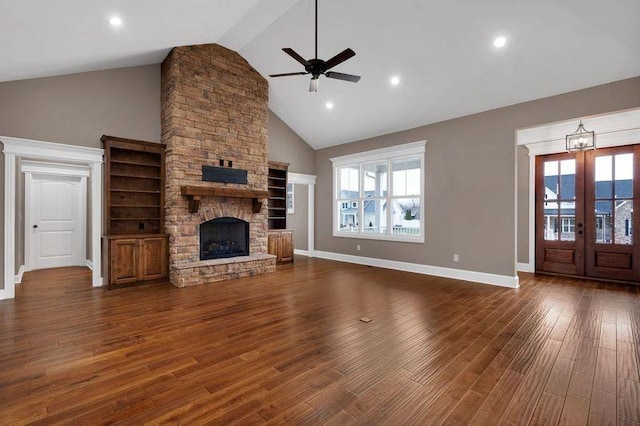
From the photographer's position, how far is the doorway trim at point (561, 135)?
519 centimetres

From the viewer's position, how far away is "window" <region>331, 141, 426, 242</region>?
643 centimetres

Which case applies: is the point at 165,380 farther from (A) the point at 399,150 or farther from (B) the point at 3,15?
(A) the point at 399,150

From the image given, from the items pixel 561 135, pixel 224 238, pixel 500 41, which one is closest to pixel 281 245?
pixel 224 238

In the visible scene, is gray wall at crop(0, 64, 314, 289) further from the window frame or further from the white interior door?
the window frame

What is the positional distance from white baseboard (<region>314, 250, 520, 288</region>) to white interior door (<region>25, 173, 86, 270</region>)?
5960 mm

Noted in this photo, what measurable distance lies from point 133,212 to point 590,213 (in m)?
8.60

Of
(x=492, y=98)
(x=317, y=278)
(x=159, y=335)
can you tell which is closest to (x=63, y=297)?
(x=159, y=335)

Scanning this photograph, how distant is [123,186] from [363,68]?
15.6 feet

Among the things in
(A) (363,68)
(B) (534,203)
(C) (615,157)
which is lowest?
(B) (534,203)

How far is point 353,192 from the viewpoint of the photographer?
778 centimetres

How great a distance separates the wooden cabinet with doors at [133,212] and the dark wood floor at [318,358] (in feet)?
2.00

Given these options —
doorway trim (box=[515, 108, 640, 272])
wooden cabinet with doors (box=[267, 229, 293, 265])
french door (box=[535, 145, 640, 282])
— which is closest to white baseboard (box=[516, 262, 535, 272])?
doorway trim (box=[515, 108, 640, 272])

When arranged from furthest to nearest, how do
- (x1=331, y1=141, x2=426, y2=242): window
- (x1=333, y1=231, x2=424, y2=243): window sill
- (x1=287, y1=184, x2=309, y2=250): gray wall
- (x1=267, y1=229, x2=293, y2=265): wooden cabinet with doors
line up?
(x1=287, y1=184, x2=309, y2=250): gray wall < (x1=267, y1=229, x2=293, y2=265): wooden cabinet with doors < (x1=331, y1=141, x2=426, y2=242): window < (x1=333, y1=231, x2=424, y2=243): window sill

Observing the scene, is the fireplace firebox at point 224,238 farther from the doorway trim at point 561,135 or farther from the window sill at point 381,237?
the doorway trim at point 561,135
